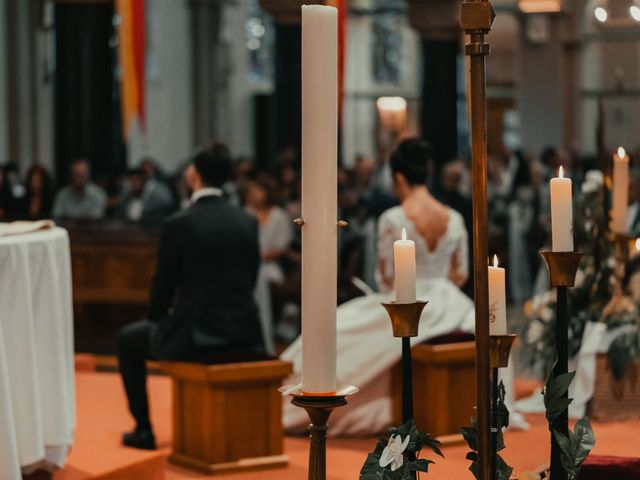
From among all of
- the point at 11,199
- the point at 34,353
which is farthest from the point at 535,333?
the point at 11,199

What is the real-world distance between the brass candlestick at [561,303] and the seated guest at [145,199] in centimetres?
883

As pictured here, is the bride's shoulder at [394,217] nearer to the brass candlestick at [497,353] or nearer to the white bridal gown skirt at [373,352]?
the white bridal gown skirt at [373,352]

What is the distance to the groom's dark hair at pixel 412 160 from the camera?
6172mm

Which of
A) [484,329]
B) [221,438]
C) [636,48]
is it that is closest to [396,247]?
[484,329]

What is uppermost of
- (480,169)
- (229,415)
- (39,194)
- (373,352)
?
(480,169)

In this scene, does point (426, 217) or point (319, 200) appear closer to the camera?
point (319, 200)

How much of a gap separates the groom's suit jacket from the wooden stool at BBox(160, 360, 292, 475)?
0.13 meters

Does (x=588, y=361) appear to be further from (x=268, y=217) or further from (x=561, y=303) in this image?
(x=268, y=217)

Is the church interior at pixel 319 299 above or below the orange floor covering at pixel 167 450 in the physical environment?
above

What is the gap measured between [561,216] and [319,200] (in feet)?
1.95

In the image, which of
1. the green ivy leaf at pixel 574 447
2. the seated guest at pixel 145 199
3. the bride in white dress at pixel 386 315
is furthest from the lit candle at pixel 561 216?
the seated guest at pixel 145 199

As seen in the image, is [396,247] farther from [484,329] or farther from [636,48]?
[636,48]

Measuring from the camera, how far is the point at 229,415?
18.2ft

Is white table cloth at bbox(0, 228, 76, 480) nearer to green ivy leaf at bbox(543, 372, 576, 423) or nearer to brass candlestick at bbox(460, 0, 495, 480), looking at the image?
green ivy leaf at bbox(543, 372, 576, 423)
